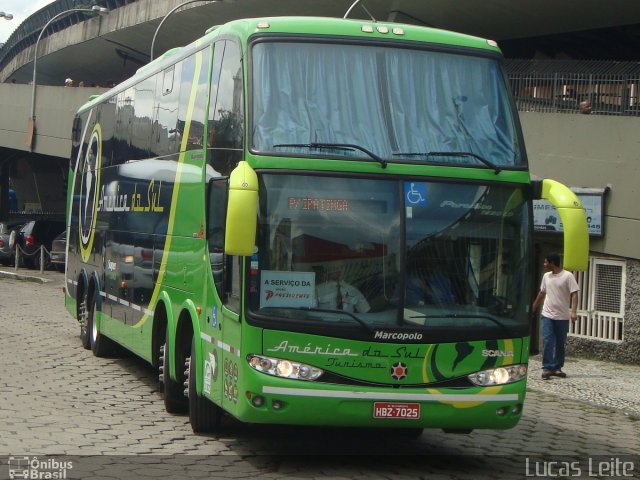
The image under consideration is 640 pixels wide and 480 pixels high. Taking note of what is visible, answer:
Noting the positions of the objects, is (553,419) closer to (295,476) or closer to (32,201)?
(295,476)

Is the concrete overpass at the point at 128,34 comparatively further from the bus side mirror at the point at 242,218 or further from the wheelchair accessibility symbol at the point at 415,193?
the bus side mirror at the point at 242,218

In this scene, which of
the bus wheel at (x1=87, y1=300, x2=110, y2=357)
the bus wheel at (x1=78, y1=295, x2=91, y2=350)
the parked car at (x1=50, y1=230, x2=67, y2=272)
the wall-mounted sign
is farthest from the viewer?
the parked car at (x1=50, y1=230, x2=67, y2=272)

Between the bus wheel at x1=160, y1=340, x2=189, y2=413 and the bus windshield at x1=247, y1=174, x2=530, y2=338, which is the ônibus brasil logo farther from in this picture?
the bus windshield at x1=247, y1=174, x2=530, y2=338

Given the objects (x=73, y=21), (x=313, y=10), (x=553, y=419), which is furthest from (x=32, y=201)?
(x=553, y=419)

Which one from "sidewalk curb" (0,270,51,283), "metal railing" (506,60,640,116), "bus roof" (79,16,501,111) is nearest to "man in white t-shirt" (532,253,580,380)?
"metal railing" (506,60,640,116)

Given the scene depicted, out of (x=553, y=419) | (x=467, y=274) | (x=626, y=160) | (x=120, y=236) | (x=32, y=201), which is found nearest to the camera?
(x=467, y=274)

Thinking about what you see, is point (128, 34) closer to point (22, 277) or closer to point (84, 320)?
point (22, 277)

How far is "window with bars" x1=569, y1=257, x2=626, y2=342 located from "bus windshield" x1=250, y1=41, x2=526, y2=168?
9.13m

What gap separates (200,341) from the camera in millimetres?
10125

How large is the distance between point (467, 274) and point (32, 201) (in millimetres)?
57773

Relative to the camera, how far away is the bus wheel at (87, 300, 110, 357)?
15.9 meters

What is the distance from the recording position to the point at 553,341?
1537 centimetres

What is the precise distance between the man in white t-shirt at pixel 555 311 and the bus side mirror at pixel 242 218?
7.74 metres

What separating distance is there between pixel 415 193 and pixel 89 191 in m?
9.15
